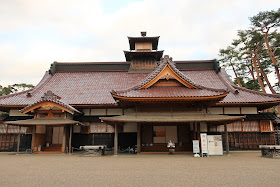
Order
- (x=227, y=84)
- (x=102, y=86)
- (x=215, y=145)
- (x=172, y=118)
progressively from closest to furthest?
1. (x=215, y=145)
2. (x=172, y=118)
3. (x=227, y=84)
4. (x=102, y=86)

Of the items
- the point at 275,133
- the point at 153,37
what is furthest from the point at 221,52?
the point at 275,133

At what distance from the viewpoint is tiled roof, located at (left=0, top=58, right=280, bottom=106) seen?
684 inches

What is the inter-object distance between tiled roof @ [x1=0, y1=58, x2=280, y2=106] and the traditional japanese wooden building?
8 cm

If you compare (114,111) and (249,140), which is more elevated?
(114,111)

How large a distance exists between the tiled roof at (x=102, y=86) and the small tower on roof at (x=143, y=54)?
1.48m

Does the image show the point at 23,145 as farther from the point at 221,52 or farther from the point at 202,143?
the point at 221,52

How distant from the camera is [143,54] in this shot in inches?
981

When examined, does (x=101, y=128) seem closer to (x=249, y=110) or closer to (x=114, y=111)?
(x=114, y=111)

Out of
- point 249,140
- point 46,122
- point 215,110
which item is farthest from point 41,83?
→ point 249,140

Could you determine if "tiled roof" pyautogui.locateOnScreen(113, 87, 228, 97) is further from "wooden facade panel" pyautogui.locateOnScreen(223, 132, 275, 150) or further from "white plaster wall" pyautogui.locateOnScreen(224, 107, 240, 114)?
"wooden facade panel" pyautogui.locateOnScreen(223, 132, 275, 150)

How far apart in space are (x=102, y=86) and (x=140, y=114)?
24.6 ft

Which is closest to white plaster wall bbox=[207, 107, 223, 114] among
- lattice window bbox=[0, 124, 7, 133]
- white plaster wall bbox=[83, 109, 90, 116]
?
white plaster wall bbox=[83, 109, 90, 116]

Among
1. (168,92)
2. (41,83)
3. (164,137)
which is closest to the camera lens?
(168,92)

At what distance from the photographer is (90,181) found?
21.9ft
